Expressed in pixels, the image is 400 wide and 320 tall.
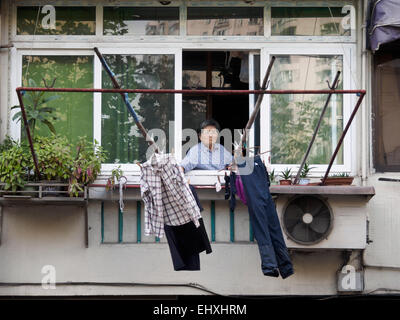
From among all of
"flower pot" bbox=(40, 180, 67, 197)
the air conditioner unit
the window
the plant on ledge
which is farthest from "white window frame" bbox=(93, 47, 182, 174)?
the window

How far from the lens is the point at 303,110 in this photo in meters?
7.31

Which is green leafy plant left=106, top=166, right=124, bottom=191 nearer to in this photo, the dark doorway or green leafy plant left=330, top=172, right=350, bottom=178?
the dark doorway

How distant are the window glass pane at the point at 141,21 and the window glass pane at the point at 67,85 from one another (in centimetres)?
48

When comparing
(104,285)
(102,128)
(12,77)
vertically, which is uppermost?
(12,77)

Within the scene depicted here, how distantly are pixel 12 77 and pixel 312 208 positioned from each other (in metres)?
3.65

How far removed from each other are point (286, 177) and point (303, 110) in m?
0.90

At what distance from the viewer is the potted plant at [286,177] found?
265 inches

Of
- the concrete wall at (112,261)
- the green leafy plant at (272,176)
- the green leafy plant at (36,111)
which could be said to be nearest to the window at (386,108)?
the green leafy plant at (272,176)

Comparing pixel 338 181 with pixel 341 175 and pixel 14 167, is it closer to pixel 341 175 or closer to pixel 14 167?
pixel 341 175

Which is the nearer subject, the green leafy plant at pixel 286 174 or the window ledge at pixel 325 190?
the window ledge at pixel 325 190

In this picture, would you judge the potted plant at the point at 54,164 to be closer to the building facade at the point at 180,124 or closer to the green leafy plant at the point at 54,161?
the green leafy plant at the point at 54,161

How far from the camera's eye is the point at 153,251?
6918 mm
